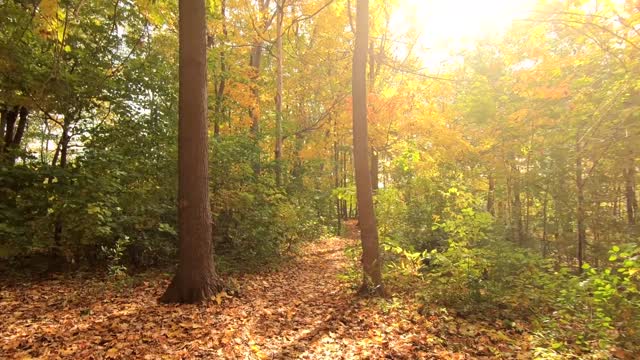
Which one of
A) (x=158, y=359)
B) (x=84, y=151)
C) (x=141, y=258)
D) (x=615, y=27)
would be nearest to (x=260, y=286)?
(x=141, y=258)

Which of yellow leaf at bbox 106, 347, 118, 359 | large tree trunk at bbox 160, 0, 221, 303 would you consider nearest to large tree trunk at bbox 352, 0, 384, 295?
large tree trunk at bbox 160, 0, 221, 303

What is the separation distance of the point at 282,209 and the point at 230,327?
5.23 m

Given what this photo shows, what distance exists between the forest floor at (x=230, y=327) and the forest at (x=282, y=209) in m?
0.04

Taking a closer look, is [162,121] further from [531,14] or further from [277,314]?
[531,14]

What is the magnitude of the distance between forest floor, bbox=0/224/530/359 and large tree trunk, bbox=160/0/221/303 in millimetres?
426

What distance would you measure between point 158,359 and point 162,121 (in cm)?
690

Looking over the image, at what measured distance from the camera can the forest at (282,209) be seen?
4.87 meters

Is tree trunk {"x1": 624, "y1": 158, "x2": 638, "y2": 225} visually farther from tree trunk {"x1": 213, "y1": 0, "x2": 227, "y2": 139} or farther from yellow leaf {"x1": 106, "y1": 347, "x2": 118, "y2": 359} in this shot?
tree trunk {"x1": 213, "y1": 0, "x2": 227, "y2": 139}

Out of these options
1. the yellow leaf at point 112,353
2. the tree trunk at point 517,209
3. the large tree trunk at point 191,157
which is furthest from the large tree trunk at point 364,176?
the tree trunk at point 517,209

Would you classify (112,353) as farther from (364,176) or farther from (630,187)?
(630,187)

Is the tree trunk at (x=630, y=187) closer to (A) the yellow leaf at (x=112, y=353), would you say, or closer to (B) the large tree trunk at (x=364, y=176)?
(B) the large tree trunk at (x=364, y=176)

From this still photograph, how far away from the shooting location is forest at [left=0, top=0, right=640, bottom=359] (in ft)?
16.0

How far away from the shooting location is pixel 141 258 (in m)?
8.23

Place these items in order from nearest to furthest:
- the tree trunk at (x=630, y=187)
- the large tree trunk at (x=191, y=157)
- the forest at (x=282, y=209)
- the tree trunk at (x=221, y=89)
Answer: the forest at (x=282, y=209) → the large tree trunk at (x=191, y=157) → the tree trunk at (x=630, y=187) → the tree trunk at (x=221, y=89)
